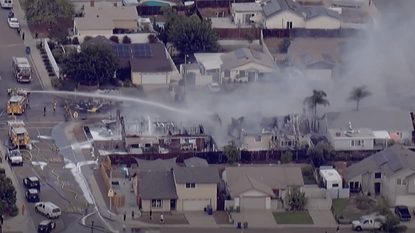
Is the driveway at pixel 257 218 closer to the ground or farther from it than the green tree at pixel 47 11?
closer to the ground

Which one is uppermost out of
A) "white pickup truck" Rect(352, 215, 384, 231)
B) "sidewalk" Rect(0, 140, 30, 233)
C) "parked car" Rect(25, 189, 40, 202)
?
"parked car" Rect(25, 189, 40, 202)

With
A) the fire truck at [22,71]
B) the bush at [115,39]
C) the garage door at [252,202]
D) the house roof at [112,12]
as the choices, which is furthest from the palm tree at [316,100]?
the house roof at [112,12]

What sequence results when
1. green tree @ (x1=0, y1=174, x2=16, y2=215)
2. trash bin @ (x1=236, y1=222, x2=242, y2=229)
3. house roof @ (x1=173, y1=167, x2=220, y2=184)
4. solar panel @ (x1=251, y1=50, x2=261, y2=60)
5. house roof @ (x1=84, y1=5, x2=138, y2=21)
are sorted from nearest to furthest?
green tree @ (x1=0, y1=174, x2=16, y2=215) < trash bin @ (x1=236, y1=222, x2=242, y2=229) < house roof @ (x1=173, y1=167, x2=220, y2=184) < solar panel @ (x1=251, y1=50, x2=261, y2=60) < house roof @ (x1=84, y1=5, x2=138, y2=21)

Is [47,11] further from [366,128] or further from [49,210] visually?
[49,210]

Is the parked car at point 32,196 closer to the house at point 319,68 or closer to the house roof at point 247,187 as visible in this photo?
the house roof at point 247,187

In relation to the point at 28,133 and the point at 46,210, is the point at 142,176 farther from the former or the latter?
the point at 28,133

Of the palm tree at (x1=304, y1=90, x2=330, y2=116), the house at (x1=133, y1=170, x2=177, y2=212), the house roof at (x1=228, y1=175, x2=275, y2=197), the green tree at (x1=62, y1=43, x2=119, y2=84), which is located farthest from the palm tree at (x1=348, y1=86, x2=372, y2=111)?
the house at (x1=133, y1=170, x2=177, y2=212)

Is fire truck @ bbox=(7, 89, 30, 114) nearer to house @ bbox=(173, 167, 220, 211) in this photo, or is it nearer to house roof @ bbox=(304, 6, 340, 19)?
house @ bbox=(173, 167, 220, 211)
